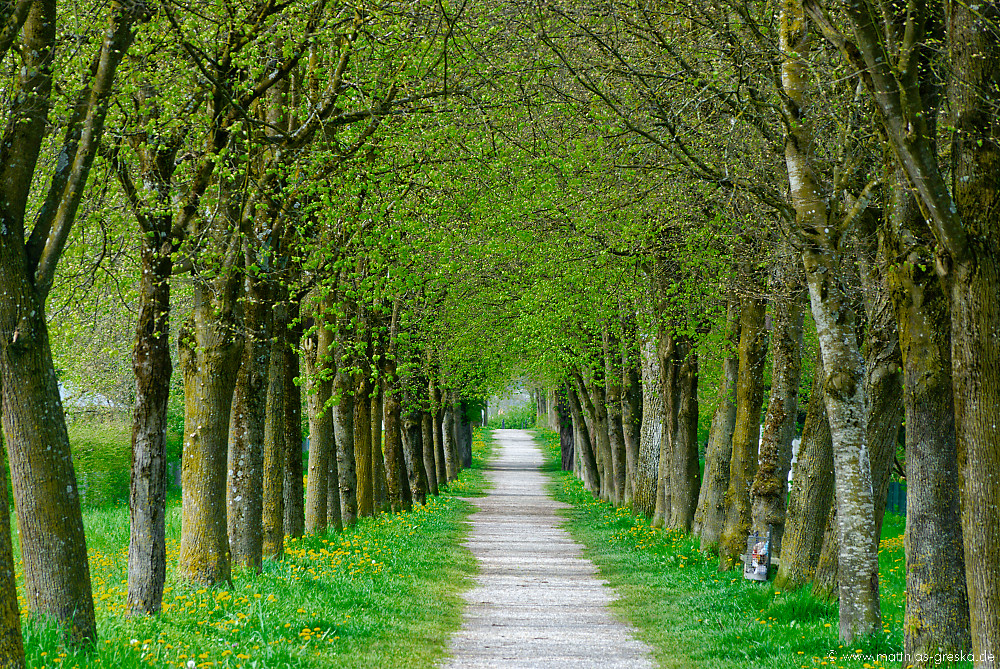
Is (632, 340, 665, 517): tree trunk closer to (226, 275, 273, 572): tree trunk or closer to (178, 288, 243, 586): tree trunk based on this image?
(226, 275, 273, 572): tree trunk

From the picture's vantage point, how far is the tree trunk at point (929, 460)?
7.89 meters

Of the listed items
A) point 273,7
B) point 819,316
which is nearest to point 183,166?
point 273,7

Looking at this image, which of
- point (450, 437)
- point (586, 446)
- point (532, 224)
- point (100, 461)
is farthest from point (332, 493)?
point (450, 437)

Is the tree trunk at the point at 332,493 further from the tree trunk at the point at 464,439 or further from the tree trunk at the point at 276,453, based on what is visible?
the tree trunk at the point at 464,439

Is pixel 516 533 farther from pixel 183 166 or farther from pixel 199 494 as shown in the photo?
pixel 183 166

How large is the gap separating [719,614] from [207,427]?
6.63 m

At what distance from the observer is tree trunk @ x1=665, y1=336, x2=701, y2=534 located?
20.4m

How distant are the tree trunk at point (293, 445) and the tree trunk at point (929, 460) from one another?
1095 cm

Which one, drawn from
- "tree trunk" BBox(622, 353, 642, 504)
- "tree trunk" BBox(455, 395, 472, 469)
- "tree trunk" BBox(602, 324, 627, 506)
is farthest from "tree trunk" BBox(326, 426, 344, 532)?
"tree trunk" BBox(455, 395, 472, 469)

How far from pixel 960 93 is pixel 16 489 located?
303 inches

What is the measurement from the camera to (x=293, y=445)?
57.7 feet

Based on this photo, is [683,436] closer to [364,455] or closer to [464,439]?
[364,455]

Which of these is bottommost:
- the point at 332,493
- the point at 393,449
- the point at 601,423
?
the point at 332,493

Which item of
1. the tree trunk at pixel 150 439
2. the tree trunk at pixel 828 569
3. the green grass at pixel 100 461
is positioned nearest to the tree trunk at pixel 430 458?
the green grass at pixel 100 461
